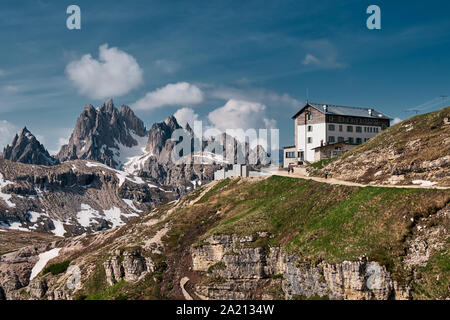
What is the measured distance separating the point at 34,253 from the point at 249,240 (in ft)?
476

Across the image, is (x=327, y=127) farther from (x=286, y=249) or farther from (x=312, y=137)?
(x=286, y=249)

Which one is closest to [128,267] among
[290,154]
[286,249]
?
[286,249]

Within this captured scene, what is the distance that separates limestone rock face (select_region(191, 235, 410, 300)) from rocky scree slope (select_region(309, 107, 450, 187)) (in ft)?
59.2

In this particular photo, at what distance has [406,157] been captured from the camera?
6925 cm

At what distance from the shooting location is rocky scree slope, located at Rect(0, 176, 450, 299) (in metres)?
47.8

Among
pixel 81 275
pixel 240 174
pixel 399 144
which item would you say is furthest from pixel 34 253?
pixel 399 144

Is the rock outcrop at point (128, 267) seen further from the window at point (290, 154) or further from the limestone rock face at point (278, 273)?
the window at point (290, 154)

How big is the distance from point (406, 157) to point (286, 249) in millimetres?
26665

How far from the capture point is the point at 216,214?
300 feet

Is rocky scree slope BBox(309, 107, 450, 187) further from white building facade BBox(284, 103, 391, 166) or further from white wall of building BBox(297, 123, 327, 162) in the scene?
white building facade BBox(284, 103, 391, 166)

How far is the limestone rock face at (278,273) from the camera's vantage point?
48.0 meters

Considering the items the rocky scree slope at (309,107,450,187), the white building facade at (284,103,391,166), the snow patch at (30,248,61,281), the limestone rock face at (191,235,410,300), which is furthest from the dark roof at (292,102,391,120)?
the snow patch at (30,248,61,281)

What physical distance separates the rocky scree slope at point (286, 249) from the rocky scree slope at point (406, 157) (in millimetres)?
5230

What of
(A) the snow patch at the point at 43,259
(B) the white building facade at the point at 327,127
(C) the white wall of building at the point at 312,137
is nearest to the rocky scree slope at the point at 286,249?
(C) the white wall of building at the point at 312,137
